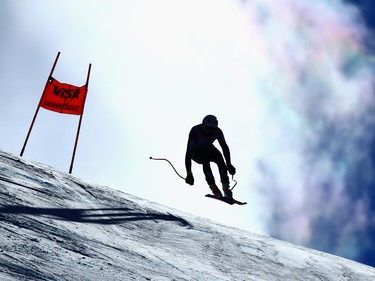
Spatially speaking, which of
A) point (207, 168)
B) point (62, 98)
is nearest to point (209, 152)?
point (207, 168)

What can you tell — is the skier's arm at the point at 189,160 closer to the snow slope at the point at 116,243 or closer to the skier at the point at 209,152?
the skier at the point at 209,152

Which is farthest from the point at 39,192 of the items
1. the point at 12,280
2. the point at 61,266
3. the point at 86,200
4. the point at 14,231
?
the point at 12,280

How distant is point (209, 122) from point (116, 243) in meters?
4.06

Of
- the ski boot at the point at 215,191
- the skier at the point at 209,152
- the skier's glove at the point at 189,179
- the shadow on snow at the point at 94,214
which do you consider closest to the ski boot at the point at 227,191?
the skier at the point at 209,152

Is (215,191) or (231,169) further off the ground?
(231,169)

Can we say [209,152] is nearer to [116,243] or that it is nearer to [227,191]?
[227,191]

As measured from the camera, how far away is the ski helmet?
9859mm

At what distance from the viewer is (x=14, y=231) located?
5.39 metres

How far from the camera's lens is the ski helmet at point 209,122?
9.86 metres

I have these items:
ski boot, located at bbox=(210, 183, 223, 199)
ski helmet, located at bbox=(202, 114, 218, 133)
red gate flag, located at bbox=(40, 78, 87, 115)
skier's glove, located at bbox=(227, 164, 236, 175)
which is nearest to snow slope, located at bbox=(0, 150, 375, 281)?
ski boot, located at bbox=(210, 183, 223, 199)

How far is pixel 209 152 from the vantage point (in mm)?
10422

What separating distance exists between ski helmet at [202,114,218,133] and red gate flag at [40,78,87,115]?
4.59 metres

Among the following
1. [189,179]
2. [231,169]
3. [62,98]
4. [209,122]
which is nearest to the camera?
[209,122]

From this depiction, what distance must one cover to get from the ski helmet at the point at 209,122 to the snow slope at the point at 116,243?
1610mm
